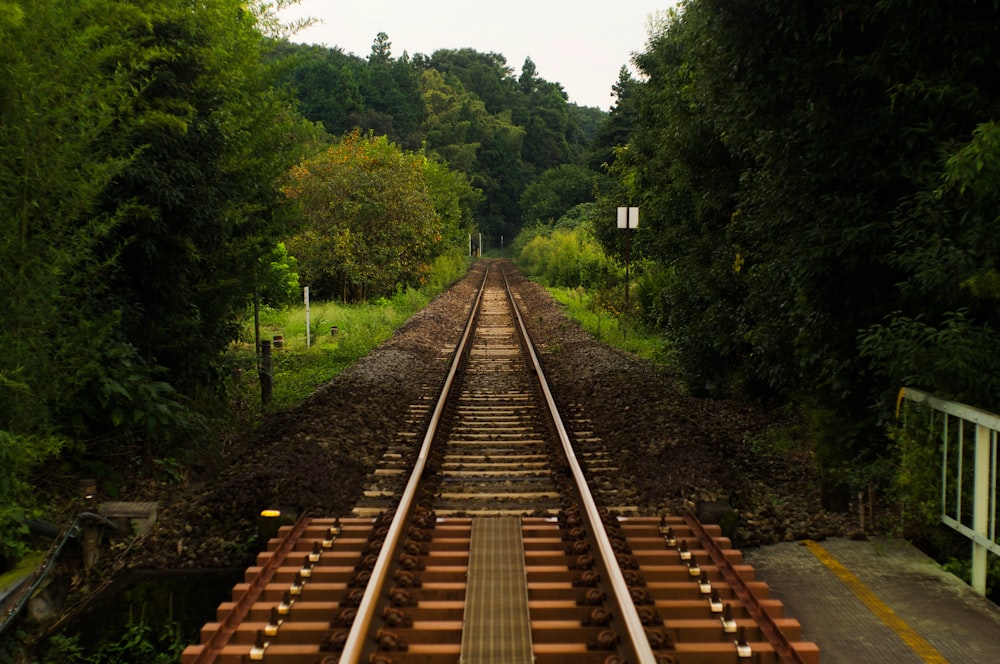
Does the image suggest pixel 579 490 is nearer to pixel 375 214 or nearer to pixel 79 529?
pixel 79 529

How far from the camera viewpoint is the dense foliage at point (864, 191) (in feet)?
16.0

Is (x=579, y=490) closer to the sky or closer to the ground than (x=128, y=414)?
closer to the ground

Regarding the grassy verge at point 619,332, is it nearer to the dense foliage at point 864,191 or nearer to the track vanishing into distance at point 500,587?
the dense foliage at point 864,191

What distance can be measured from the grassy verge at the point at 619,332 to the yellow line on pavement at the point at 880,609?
285 inches

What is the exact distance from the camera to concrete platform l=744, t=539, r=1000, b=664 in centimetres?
396

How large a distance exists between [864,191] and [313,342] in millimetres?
13419

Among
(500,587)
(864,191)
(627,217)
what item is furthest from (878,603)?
(627,217)

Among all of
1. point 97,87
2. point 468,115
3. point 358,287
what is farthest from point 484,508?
point 468,115

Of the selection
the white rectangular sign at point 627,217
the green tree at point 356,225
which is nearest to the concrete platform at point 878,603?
the white rectangular sign at point 627,217

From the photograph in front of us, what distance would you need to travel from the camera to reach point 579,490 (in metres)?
5.86

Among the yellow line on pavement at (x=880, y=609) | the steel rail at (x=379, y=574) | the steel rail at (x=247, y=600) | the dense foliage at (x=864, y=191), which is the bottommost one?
the yellow line on pavement at (x=880, y=609)

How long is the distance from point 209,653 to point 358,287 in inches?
891

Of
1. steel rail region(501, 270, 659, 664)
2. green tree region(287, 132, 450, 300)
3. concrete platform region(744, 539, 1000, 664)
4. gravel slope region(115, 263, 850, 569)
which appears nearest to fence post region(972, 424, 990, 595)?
concrete platform region(744, 539, 1000, 664)

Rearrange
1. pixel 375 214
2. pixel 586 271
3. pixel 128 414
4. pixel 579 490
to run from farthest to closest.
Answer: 1. pixel 586 271
2. pixel 375 214
3. pixel 128 414
4. pixel 579 490
